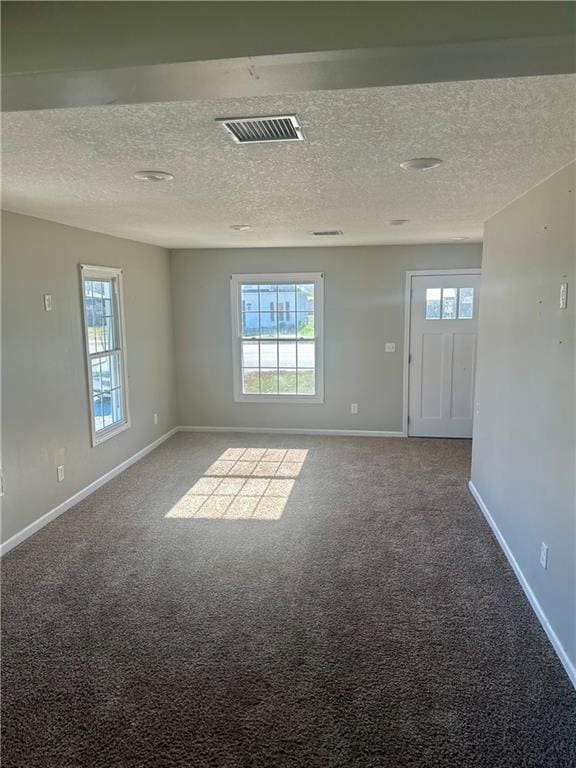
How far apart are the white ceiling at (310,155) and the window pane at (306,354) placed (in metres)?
2.48

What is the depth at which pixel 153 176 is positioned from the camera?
2404 mm

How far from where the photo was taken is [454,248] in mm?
5742

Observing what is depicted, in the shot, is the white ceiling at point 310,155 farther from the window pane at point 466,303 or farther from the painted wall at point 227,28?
the window pane at point 466,303

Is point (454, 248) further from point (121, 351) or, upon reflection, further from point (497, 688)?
point (497, 688)

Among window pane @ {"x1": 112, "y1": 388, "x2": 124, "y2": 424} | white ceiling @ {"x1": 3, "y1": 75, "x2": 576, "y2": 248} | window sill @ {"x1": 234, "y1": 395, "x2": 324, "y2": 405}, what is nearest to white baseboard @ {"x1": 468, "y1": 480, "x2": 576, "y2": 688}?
white ceiling @ {"x1": 3, "y1": 75, "x2": 576, "y2": 248}

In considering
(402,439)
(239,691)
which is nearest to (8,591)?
(239,691)

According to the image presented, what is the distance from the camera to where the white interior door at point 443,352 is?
581 cm

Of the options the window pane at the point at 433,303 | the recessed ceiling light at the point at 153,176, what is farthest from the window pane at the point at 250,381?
the recessed ceiling light at the point at 153,176

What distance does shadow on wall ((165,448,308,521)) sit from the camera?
4.02 meters

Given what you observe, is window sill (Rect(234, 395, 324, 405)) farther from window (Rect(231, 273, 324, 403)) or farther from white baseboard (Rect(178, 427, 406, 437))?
white baseboard (Rect(178, 427, 406, 437))

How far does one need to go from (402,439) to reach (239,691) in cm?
426

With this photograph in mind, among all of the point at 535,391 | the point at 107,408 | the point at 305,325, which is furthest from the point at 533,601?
the point at 305,325

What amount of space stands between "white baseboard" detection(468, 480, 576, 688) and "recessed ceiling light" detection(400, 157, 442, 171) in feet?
7.55

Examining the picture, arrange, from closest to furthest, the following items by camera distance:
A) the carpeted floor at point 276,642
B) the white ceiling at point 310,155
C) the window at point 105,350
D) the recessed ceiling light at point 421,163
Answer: the white ceiling at point 310,155 → the carpeted floor at point 276,642 → the recessed ceiling light at point 421,163 → the window at point 105,350
